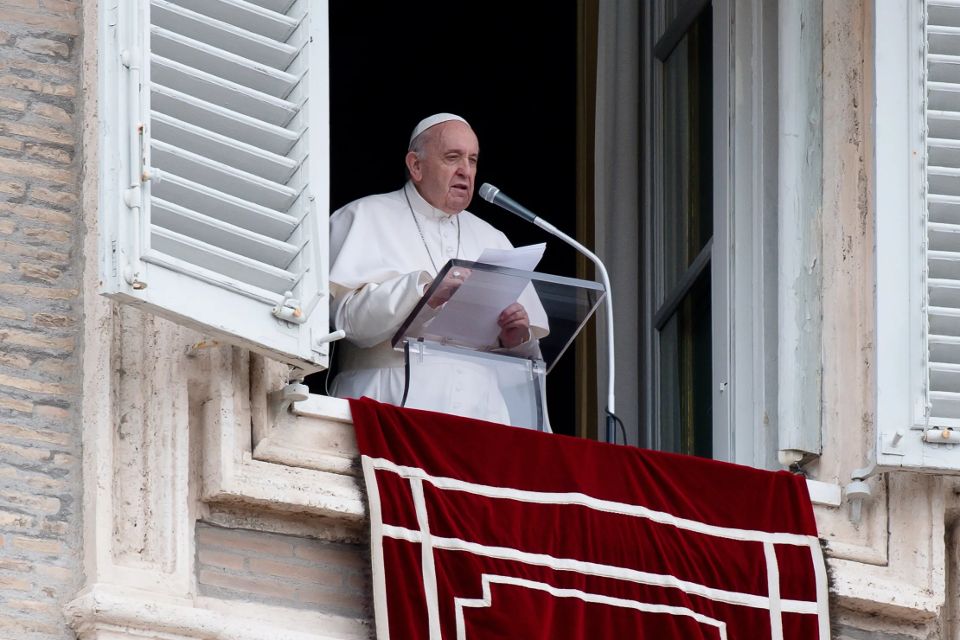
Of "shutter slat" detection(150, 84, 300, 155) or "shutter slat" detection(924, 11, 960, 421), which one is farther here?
"shutter slat" detection(924, 11, 960, 421)

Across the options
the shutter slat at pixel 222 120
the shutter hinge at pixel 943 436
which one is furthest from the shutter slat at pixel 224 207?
the shutter hinge at pixel 943 436

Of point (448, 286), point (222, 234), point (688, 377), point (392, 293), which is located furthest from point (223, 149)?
point (688, 377)

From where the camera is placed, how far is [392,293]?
7.32 m

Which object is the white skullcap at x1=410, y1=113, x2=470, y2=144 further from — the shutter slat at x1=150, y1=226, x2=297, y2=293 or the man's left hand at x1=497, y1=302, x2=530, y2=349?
the shutter slat at x1=150, y1=226, x2=297, y2=293

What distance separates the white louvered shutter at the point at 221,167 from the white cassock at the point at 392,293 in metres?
0.66

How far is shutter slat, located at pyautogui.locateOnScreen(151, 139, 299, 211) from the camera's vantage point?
6520mm

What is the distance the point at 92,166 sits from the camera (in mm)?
6805

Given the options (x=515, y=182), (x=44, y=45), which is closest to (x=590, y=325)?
(x=515, y=182)

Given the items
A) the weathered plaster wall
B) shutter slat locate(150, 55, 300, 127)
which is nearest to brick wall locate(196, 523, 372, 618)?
shutter slat locate(150, 55, 300, 127)

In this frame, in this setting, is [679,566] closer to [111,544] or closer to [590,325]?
[111,544]

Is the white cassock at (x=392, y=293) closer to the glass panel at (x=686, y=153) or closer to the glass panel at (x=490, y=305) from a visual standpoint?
the glass panel at (x=490, y=305)

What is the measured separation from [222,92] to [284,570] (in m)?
1.17

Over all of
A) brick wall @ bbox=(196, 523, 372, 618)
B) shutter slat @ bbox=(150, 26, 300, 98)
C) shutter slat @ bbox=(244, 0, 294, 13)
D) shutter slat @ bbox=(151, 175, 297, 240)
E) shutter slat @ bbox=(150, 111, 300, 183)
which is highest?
shutter slat @ bbox=(244, 0, 294, 13)

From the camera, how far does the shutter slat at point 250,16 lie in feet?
22.2
